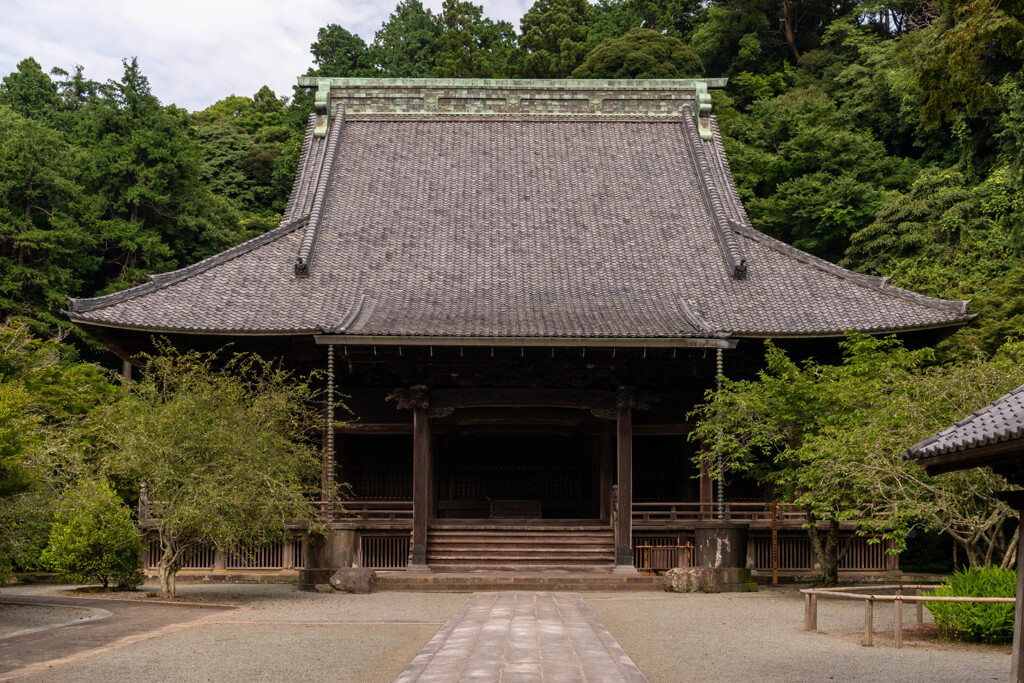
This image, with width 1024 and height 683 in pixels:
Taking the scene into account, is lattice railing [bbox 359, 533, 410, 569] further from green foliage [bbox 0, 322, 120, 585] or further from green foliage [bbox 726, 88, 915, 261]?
green foliage [bbox 726, 88, 915, 261]

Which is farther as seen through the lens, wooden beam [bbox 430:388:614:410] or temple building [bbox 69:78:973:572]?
wooden beam [bbox 430:388:614:410]

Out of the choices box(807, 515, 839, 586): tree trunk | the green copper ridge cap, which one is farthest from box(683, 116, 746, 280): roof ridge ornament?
box(807, 515, 839, 586): tree trunk

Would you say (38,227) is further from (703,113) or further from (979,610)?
(979,610)

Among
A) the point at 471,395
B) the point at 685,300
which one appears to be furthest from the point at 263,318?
the point at 685,300

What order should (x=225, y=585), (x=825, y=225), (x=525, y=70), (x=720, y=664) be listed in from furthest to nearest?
(x=525, y=70), (x=825, y=225), (x=225, y=585), (x=720, y=664)

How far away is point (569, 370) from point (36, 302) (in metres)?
23.6

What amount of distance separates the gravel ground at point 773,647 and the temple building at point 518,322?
4.80 metres

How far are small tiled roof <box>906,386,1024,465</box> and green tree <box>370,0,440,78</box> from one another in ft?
168

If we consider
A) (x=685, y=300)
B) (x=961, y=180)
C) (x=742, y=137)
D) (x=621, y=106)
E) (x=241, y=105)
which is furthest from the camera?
(x=241, y=105)

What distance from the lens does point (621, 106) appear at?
27.8 m

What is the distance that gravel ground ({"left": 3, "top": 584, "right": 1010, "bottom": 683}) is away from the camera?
29.7 ft

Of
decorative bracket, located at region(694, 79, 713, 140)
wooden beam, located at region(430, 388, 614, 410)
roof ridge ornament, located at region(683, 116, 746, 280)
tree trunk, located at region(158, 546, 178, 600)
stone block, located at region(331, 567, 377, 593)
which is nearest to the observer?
tree trunk, located at region(158, 546, 178, 600)

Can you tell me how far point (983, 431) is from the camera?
7012 millimetres

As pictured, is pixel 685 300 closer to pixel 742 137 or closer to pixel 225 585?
pixel 225 585
